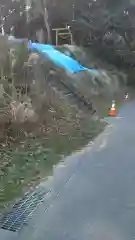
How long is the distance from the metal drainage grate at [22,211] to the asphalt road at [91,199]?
0.38ft

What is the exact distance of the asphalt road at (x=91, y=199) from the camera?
12.7ft

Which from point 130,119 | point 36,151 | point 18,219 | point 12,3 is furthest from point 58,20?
point 18,219

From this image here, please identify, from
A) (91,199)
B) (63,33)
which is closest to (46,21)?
(63,33)

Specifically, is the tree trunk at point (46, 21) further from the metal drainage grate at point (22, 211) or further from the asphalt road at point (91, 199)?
the metal drainage grate at point (22, 211)

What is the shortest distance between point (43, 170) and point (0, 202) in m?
1.34

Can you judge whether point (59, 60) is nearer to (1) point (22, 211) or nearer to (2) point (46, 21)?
(1) point (22, 211)

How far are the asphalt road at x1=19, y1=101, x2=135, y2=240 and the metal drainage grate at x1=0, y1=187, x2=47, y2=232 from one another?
4.5 inches

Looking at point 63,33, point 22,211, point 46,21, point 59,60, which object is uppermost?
point 46,21

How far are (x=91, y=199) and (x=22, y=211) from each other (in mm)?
986

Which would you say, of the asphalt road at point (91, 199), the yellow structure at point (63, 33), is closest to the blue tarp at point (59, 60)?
the asphalt road at point (91, 199)

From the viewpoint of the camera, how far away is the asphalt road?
3.86 meters

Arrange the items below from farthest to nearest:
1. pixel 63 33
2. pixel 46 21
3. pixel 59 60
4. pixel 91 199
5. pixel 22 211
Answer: pixel 46 21 → pixel 63 33 → pixel 59 60 → pixel 91 199 → pixel 22 211

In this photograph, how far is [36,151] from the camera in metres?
6.98

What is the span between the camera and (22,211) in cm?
452
